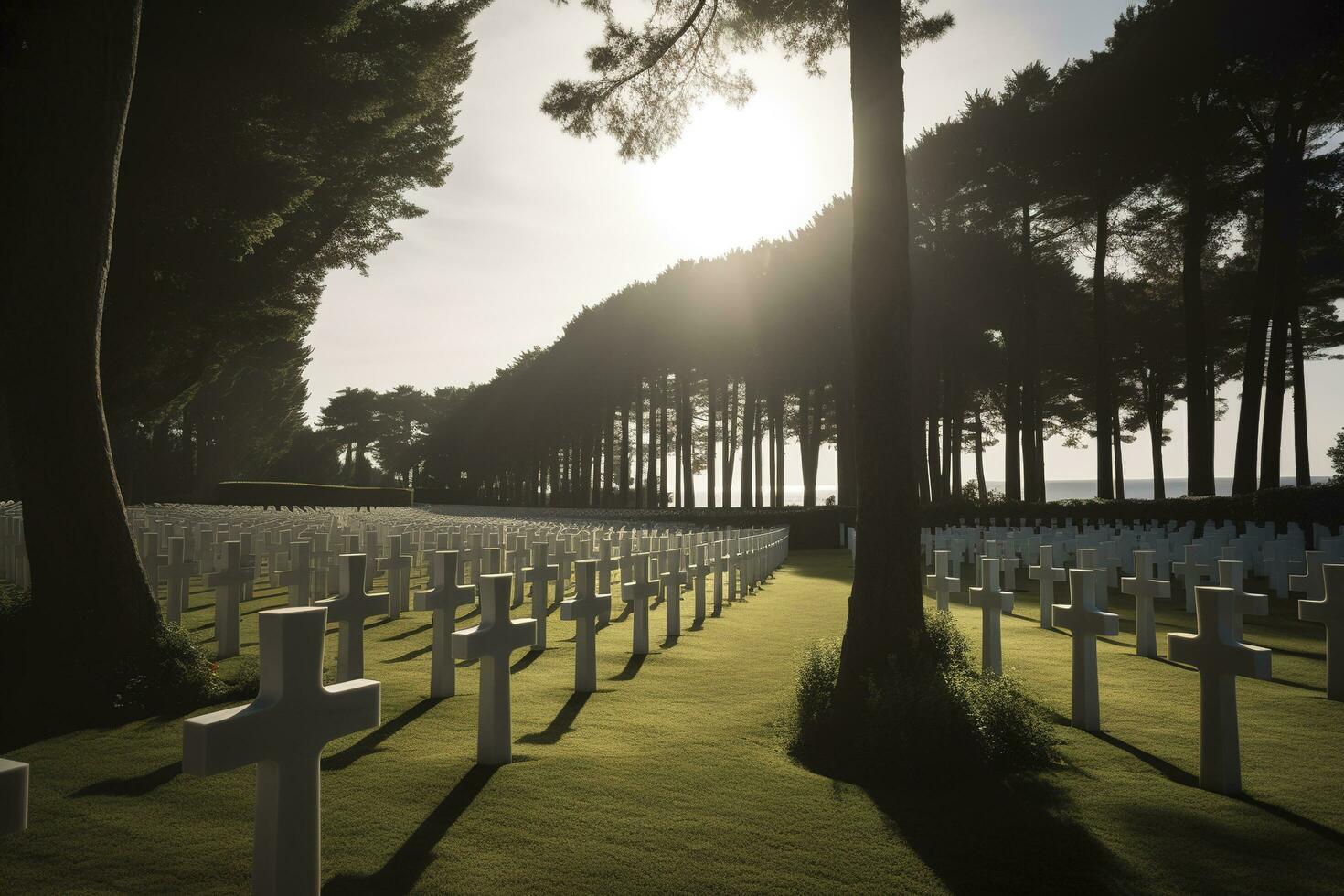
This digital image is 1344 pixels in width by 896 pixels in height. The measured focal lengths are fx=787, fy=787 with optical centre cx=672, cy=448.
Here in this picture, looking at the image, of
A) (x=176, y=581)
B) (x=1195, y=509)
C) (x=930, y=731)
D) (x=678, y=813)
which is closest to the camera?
(x=678, y=813)

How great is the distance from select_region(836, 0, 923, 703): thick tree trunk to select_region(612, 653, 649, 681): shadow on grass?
2.10 metres

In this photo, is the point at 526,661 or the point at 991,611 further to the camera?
the point at 526,661

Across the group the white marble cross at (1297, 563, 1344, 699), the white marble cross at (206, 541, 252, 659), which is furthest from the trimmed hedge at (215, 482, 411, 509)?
the white marble cross at (1297, 563, 1344, 699)

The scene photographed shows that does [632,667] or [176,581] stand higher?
[176,581]

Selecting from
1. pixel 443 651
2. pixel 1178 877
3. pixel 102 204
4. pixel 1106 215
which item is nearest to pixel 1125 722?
pixel 1178 877

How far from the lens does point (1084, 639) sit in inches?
200

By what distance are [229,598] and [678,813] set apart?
17.2ft

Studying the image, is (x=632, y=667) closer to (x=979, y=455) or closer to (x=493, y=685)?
(x=493, y=685)

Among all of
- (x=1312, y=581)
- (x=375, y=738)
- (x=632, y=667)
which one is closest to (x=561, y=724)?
(x=375, y=738)

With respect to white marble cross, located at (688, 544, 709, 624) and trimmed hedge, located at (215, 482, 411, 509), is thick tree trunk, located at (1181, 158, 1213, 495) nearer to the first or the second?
white marble cross, located at (688, 544, 709, 624)

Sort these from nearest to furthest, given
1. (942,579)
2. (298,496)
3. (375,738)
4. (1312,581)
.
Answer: (375,738) < (1312,581) < (942,579) < (298,496)

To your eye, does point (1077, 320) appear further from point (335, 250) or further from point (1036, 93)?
point (335, 250)

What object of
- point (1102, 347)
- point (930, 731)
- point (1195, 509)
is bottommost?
point (930, 731)

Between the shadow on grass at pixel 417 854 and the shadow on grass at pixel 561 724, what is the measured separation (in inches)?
29.3
